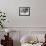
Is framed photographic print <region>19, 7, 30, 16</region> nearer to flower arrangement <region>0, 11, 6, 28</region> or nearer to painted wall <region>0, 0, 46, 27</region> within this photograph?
painted wall <region>0, 0, 46, 27</region>

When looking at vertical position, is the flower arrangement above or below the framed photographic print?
below

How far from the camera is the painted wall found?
3701 millimetres

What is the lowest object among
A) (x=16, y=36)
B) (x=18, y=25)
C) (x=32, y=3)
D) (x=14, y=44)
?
(x=14, y=44)

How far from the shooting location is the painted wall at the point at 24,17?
12.1 ft

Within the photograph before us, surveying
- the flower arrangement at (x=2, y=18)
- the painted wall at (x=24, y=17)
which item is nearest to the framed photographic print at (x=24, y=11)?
the painted wall at (x=24, y=17)

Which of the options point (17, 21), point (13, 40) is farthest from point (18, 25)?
point (13, 40)

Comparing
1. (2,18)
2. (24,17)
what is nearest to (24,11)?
(24,17)

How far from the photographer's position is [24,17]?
3.72 m

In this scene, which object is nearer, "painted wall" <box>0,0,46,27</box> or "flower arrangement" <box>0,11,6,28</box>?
"flower arrangement" <box>0,11,6,28</box>

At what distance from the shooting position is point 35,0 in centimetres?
370

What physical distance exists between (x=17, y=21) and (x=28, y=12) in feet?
1.29

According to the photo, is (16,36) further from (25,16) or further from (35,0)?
(35,0)

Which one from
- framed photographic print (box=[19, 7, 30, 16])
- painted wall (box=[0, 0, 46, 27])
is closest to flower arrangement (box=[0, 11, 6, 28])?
painted wall (box=[0, 0, 46, 27])

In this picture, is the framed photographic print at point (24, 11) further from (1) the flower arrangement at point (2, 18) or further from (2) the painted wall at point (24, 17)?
(1) the flower arrangement at point (2, 18)
